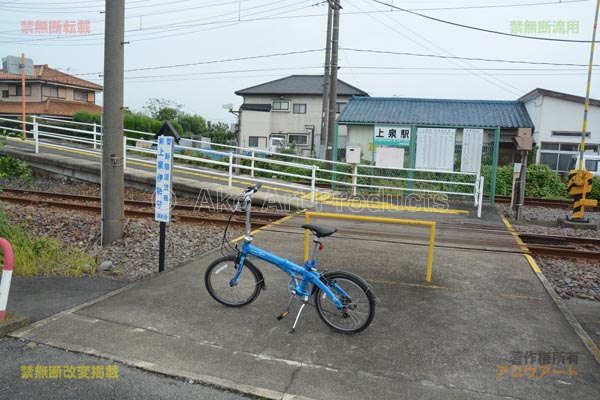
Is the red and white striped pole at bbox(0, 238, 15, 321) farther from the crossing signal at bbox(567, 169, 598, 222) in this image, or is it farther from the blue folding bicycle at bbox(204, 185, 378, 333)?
the crossing signal at bbox(567, 169, 598, 222)

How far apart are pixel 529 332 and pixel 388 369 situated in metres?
1.73

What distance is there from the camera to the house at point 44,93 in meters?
37.3

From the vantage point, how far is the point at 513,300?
5.54m

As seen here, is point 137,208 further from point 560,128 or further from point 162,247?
point 560,128

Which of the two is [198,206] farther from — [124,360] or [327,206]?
[124,360]

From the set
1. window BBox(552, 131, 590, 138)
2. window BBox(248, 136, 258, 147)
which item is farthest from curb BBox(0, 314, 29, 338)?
window BBox(248, 136, 258, 147)

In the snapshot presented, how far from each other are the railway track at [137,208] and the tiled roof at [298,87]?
24749 mm

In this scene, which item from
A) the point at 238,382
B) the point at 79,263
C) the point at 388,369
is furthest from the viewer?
the point at 79,263

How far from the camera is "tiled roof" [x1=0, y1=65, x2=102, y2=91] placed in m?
37.8

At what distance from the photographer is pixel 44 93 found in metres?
38.1

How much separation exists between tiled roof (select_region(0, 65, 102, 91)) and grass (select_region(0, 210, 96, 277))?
3542 cm

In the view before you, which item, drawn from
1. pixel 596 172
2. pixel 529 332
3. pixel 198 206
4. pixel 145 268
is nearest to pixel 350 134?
pixel 198 206

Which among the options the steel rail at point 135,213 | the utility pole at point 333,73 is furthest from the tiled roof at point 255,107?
the steel rail at point 135,213

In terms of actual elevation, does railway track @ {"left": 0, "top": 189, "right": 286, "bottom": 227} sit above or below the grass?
above
